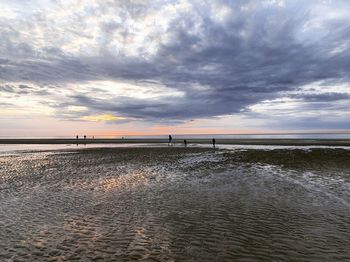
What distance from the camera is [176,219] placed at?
10523 millimetres

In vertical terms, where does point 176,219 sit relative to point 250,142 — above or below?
below

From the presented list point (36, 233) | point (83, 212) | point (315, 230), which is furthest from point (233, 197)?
point (36, 233)

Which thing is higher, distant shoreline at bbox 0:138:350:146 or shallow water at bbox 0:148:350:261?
distant shoreline at bbox 0:138:350:146

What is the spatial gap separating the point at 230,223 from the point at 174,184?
7715mm

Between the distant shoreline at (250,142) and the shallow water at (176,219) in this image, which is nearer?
the shallow water at (176,219)

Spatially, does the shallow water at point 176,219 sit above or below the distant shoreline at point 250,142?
below

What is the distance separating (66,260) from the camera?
23.4 ft

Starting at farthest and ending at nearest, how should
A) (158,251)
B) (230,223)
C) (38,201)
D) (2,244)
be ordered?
1. (38,201)
2. (230,223)
3. (2,244)
4. (158,251)

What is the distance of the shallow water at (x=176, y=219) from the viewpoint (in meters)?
7.59

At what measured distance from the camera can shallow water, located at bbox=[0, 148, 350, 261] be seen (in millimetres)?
7586

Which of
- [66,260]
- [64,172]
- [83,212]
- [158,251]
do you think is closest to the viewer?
[66,260]

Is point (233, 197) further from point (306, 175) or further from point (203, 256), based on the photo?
point (306, 175)

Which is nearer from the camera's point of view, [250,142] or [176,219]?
[176,219]

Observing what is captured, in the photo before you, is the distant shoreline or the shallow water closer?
the shallow water
